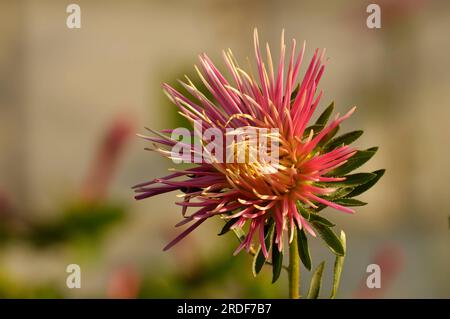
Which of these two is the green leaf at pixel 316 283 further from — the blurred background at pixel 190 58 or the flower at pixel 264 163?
the blurred background at pixel 190 58

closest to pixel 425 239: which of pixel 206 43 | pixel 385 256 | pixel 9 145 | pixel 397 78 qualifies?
pixel 397 78

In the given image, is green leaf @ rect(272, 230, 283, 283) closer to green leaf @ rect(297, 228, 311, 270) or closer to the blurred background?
green leaf @ rect(297, 228, 311, 270)

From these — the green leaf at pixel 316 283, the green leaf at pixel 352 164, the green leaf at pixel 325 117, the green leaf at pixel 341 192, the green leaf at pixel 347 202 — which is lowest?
the green leaf at pixel 316 283

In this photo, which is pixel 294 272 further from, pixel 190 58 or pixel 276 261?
pixel 190 58

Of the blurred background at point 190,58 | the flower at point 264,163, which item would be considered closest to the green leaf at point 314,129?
the flower at point 264,163

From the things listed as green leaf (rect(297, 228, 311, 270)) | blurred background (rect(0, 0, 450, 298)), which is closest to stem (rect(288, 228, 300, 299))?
green leaf (rect(297, 228, 311, 270))

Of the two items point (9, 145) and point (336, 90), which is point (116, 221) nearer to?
point (9, 145)
